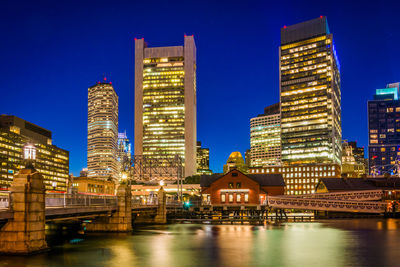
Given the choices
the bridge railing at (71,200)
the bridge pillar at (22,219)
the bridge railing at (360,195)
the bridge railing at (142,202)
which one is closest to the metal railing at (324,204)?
the bridge railing at (360,195)

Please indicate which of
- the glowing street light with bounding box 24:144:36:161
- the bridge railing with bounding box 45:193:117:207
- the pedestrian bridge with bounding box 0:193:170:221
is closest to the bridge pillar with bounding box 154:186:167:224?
the pedestrian bridge with bounding box 0:193:170:221

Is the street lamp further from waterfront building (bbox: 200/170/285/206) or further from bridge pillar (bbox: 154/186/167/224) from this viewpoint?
waterfront building (bbox: 200/170/285/206)

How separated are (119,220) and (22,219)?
23.7 m

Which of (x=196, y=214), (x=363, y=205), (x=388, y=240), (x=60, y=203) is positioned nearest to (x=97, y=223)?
(x=60, y=203)

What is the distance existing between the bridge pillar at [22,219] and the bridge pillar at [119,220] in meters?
21.5

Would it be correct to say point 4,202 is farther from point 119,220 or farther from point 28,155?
point 119,220

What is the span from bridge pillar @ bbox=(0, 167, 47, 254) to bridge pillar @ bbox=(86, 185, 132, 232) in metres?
21.5

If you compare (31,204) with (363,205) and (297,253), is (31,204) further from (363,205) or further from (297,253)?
(363,205)

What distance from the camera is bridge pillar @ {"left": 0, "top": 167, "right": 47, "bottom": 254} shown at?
2945 cm

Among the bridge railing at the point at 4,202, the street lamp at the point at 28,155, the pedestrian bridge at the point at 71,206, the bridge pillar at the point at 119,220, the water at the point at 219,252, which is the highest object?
the street lamp at the point at 28,155

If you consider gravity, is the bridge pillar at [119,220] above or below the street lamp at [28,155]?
below

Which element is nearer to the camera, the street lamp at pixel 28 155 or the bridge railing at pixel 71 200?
the street lamp at pixel 28 155

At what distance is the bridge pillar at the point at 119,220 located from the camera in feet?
171

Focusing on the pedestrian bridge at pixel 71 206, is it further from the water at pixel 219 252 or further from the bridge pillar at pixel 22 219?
the water at pixel 219 252
